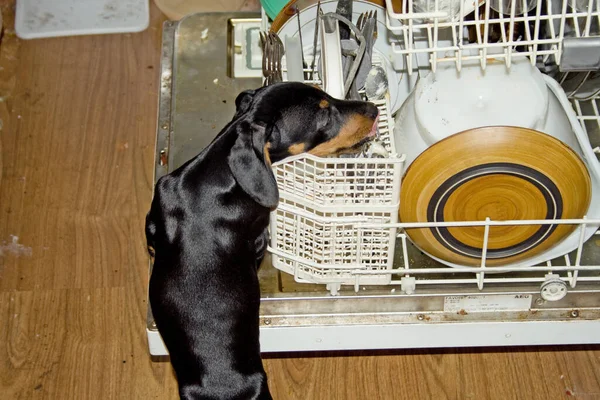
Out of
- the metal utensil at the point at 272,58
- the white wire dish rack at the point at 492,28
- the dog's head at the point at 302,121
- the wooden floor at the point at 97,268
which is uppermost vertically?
the white wire dish rack at the point at 492,28

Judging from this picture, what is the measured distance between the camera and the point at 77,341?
1912mm

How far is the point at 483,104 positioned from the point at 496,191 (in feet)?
0.48

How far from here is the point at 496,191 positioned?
1.38 metres

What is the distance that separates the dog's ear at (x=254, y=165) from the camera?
1.32m

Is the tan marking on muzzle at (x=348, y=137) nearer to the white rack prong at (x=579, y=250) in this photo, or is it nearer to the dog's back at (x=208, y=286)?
the dog's back at (x=208, y=286)

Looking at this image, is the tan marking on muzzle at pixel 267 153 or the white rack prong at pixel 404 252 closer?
the tan marking on muzzle at pixel 267 153

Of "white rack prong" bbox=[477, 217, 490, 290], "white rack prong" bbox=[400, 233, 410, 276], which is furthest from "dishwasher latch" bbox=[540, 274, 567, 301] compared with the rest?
"white rack prong" bbox=[400, 233, 410, 276]

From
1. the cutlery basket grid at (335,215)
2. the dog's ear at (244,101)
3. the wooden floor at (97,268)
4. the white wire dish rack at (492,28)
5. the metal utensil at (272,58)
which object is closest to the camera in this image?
the white wire dish rack at (492,28)

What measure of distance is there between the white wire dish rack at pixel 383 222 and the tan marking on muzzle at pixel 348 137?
0.11ft

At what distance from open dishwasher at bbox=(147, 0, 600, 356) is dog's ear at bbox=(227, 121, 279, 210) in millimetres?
64

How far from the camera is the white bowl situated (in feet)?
4.48

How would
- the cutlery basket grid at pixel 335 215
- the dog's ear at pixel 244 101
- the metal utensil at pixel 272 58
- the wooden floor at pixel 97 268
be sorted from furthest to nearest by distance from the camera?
the wooden floor at pixel 97 268, the metal utensil at pixel 272 58, the dog's ear at pixel 244 101, the cutlery basket grid at pixel 335 215

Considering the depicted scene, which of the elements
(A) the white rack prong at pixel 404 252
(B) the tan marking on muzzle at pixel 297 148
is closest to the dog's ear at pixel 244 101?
(B) the tan marking on muzzle at pixel 297 148

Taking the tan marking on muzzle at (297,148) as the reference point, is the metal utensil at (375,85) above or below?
above
